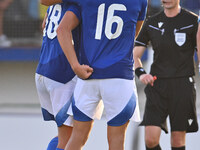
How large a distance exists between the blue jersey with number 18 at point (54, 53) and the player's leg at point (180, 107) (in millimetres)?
1257

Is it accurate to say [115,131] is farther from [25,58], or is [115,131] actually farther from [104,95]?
[25,58]

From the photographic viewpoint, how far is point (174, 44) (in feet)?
15.7

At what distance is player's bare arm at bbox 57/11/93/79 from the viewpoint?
3.53 m

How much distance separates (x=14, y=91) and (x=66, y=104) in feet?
19.1

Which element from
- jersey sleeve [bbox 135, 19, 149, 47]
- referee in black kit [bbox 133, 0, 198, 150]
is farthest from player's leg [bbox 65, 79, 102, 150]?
jersey sleeve [bbox 135, 19, 149, 47]

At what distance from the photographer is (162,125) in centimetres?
486

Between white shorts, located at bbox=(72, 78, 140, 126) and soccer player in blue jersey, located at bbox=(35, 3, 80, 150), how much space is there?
21 cm

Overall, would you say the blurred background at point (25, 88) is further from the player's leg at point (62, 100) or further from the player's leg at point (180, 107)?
the player's leg at point (62, 100)

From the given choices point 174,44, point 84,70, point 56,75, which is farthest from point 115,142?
point 174,44

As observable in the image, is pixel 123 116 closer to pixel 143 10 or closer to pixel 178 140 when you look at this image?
pixel 143 10

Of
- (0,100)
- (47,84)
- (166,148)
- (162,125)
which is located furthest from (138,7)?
(0,100)

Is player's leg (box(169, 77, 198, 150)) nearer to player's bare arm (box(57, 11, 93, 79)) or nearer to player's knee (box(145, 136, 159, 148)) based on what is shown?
player's knee (box(145, 136, 159, 148))

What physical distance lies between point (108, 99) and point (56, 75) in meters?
0.50

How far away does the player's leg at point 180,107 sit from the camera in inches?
190
